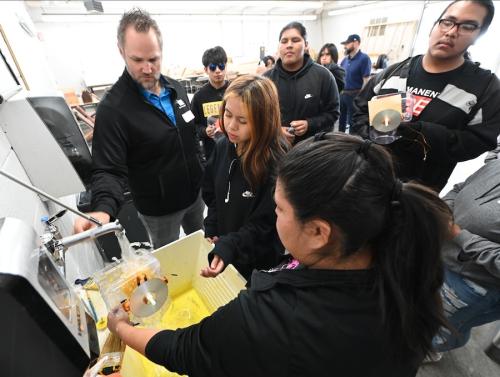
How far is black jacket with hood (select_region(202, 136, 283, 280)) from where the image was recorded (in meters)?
1.11

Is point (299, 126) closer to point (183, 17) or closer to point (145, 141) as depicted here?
point (145, 141)

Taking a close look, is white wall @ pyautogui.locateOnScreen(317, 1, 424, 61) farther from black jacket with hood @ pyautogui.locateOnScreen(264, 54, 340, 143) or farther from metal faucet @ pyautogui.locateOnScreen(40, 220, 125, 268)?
metal faucet @ pyautogui.locateOnScreen(40, 220, 125, 268)

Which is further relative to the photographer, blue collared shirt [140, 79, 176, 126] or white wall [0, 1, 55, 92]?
white wall [0, 1, 55, 92]

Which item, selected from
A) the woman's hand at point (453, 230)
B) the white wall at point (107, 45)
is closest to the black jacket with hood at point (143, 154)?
the woman's hand at point (453, 230)

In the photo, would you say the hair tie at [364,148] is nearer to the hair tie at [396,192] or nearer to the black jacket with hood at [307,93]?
the hair tie at [396,192]

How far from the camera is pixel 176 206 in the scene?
1.56 metres

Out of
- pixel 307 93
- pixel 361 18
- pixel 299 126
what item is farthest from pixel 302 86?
pixel 361 18

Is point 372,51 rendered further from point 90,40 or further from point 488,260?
point 488,260

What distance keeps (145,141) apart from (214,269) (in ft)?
2.31

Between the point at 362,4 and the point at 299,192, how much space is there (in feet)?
33.3

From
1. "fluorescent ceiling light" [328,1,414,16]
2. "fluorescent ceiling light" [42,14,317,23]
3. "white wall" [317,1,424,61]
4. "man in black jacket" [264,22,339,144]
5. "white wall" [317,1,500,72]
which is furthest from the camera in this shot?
"fluorescent ceiling light" [328,1,414,16]

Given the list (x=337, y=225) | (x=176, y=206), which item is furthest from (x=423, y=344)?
(x=176, y=206)

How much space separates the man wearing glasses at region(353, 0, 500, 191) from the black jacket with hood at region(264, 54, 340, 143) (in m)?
0.68

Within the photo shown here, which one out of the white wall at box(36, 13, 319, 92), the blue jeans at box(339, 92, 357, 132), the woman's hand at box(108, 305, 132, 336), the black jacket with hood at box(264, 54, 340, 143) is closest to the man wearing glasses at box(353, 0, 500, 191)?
the black jacket with hood at box(264, 54, 340, 143)
